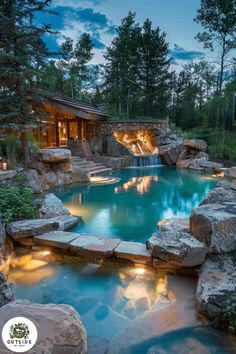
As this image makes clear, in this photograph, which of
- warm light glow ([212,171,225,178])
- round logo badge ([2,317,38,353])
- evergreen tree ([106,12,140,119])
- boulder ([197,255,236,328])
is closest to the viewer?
round logo badge ([2,317,38,353])

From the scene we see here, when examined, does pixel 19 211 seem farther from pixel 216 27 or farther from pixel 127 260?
pixel 216 27

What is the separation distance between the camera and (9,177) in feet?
23.2

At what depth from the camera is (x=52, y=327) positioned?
1.65 meters

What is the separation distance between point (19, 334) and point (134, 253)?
88.2 inches

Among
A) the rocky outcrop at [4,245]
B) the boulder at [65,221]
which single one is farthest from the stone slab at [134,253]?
the rocky outcrop at [4,245]

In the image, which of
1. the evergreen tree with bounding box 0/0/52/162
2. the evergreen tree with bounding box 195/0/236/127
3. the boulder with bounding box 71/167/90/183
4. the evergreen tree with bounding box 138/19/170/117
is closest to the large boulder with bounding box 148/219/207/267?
the evergreen tree with bounding box 0/0/52/162

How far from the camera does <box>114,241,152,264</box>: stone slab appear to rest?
359cm

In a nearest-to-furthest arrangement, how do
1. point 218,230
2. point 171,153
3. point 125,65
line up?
point 218,230
point 171,153
point 125,65

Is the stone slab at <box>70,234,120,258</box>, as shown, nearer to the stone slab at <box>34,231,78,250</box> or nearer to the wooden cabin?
the stone slab at <box>34,231,78,250</box>

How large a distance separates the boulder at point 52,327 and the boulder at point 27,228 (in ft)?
8.00

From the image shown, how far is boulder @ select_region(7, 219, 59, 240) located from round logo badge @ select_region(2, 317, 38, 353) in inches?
104

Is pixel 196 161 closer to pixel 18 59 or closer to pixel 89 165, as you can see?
pixel 89 165

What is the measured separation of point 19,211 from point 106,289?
2.51 meters

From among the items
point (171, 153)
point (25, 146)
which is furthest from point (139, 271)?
point (171, 153)
